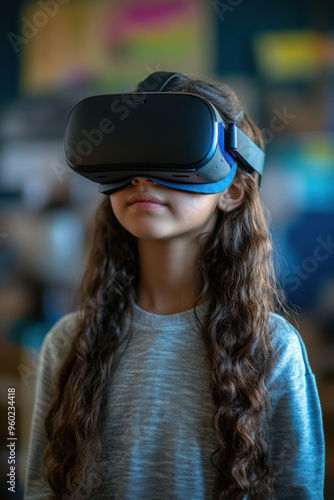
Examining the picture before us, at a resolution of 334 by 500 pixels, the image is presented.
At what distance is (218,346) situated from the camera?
34.3 inches

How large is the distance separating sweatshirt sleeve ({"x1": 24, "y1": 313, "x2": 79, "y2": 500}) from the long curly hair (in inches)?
1.5

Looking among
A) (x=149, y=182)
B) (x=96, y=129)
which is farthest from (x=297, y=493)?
(x=96, y=129)

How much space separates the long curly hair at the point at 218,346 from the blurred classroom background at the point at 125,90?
103cm

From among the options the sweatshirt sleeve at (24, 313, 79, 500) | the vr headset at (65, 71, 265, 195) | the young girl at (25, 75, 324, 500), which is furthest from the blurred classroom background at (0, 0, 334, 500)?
the vr headset at (65, 71, 265, 195)

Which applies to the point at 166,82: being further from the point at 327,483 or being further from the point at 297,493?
the point at 327,483

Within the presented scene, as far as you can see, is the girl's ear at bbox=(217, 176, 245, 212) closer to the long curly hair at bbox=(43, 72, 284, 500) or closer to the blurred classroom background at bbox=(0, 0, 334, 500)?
the long curly hair at bbox=(43, 72, 284, 500)

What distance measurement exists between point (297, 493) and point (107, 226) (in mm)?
645

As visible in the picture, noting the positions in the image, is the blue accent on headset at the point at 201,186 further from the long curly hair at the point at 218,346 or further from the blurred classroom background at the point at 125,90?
the blurred classroom background at the point at 125,90

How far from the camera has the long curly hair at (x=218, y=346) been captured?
841 millimetres

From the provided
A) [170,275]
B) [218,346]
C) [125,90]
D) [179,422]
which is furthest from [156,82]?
[125,90]

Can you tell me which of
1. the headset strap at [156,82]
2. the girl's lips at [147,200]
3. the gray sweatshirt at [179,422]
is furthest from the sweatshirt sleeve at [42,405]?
the headset strap at [156,82]

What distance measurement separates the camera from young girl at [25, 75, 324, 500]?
839 millimetres

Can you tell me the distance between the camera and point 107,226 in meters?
1.07

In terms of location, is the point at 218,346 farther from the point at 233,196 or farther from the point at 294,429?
the point at 233,196
